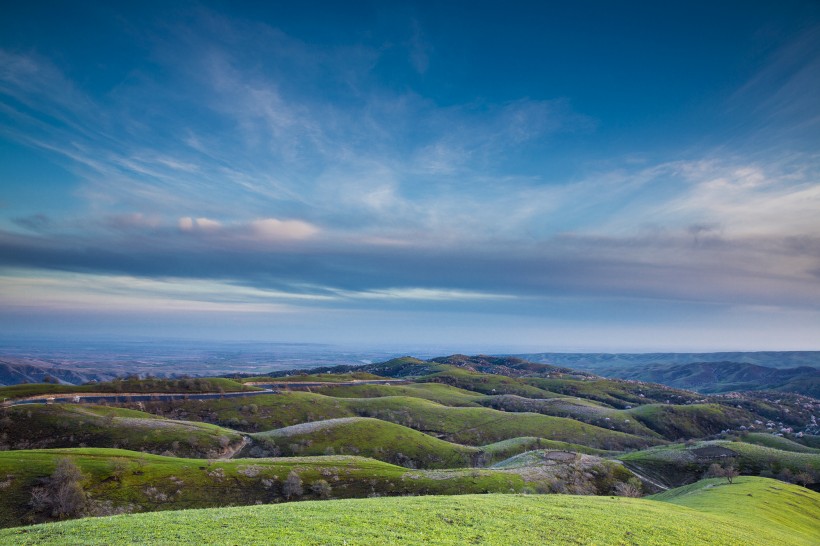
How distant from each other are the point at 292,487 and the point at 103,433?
71.2 m

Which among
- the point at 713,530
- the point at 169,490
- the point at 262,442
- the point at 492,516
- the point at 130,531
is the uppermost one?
the point at 130,531

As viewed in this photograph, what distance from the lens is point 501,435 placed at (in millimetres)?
172250

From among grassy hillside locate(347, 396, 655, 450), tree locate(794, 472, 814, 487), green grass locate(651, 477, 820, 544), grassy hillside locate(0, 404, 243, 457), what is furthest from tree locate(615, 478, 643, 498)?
grassy hillside locate(0, 404, 243, 457)

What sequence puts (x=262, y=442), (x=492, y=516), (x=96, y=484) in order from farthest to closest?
(x=262, y=442), (x=96, y=484), (x=492, y=516)

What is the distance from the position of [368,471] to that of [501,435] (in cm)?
11291

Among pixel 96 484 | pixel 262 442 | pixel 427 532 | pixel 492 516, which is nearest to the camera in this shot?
pixel 427 532

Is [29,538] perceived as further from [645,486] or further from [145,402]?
[145,402]

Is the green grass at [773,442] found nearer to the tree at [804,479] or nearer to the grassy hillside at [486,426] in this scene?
the grassy hillside at [486,426]

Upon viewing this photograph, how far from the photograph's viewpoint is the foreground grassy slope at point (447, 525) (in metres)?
27.2

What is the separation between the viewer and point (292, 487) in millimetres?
65500

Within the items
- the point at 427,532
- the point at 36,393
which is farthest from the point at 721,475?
the point at 36,393

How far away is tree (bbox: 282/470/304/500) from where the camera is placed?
64875mm

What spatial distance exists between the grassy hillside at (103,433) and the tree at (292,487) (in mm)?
43883

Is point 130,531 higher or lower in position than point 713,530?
higher
